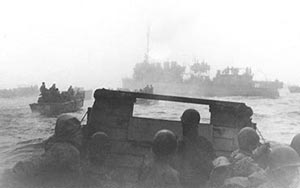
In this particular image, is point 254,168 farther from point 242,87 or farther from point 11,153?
point 242,87

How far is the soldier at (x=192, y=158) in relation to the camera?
448cm

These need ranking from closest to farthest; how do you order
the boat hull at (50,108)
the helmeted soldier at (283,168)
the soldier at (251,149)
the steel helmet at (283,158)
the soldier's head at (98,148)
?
the helmeted soldier at (283,168) < the steel helmet at (283,158) < the soldier at (251,149) < the soldier's head at (98,148) < the boat hull at (50,108)

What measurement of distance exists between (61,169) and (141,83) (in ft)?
284

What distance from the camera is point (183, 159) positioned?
4531 millimetres

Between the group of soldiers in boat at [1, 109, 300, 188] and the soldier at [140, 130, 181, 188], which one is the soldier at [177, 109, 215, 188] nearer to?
the group of soldiers in boat at [1, 109, 300, 188]

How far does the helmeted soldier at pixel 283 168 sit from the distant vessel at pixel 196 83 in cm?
8092

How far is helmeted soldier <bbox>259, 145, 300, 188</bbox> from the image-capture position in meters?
3.73

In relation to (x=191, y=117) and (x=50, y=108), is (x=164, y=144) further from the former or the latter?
(x=50, y=108)

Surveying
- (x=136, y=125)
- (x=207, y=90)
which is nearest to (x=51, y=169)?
(x=136, y=125)

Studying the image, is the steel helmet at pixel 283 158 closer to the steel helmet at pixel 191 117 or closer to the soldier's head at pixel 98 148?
the steel helmet at pixel 191 117

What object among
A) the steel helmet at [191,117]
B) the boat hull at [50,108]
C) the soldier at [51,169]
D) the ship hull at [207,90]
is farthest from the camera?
the ship hull at [207,90]

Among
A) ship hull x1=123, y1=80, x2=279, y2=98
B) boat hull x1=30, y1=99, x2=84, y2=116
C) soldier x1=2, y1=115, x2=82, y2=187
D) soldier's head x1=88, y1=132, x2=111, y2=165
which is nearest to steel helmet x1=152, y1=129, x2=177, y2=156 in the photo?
soldier x1=2, y1=115, x2=82, y2=187

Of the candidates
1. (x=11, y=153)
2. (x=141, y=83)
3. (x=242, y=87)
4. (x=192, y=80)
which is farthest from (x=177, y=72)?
(x=11, y=153)

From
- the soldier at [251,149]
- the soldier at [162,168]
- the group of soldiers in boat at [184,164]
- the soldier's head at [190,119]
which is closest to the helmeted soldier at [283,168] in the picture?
the group of soldiers in boat at [184,164]
